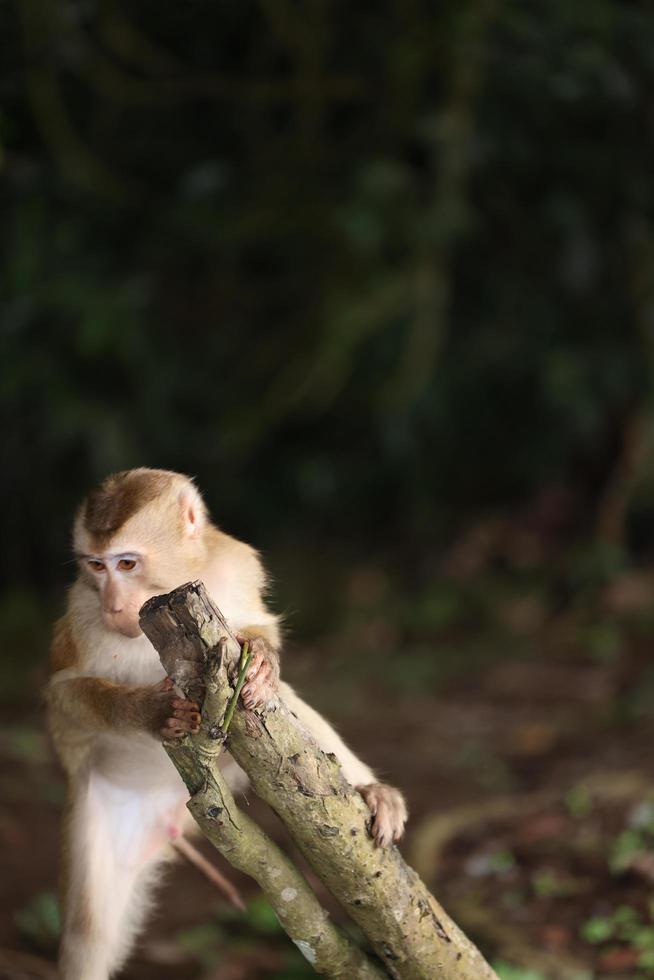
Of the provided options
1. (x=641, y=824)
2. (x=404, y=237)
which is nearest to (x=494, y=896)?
(x=641, y=824)

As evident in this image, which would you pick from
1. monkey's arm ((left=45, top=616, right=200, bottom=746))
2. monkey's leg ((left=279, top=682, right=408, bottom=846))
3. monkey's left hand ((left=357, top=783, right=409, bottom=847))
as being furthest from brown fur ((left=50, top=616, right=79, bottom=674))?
monkey's left hand ((left=357, top=783, right=409, bottom=847))

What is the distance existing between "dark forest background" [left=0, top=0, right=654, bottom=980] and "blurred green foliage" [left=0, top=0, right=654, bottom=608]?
0.07ft

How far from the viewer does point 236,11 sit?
6.80m

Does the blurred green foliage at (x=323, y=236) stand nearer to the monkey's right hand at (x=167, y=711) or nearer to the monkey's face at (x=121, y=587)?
the monkey's face at (x=121, y=587)

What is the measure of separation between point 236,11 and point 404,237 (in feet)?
5.20

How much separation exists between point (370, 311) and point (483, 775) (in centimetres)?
279

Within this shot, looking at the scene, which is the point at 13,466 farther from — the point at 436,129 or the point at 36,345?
the point at 436,129

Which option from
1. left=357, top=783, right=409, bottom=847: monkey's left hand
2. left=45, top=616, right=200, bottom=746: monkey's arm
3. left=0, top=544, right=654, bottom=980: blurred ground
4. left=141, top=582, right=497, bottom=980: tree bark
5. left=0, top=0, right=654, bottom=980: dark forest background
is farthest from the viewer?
left=0, top=0, right=654, bottom=980: dark forest background

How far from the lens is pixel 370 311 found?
7023mm

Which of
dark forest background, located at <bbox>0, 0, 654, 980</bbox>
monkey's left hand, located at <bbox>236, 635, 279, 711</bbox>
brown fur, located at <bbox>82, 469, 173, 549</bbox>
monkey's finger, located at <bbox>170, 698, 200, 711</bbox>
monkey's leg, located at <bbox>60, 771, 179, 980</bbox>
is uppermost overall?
dark forest background, located at <bbox>0, 0, 654, 980</bbox>

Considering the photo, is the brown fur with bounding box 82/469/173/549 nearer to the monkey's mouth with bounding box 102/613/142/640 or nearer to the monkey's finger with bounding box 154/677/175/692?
the monkey's mouth with bounding box 102/613/142/640

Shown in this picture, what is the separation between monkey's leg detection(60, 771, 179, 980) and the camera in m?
3.04

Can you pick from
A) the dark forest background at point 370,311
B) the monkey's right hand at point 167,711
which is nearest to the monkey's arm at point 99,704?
the monkey's right hand at point 167,711

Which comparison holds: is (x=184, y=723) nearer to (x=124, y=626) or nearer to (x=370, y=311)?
(x=124, y=626)
